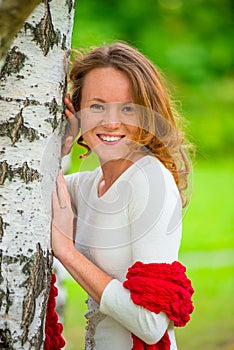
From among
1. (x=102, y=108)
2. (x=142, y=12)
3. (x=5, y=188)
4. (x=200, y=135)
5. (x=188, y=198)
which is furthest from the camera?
(x=142, y=12)

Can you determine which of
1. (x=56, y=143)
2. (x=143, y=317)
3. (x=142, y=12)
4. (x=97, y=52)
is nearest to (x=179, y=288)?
(x=143, y=317)

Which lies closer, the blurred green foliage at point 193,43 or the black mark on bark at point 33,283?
the black mark on bark at point 33,283

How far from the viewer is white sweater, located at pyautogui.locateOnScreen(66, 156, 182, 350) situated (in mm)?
1884

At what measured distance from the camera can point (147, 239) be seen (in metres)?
1.88

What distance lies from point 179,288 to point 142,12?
402 inches

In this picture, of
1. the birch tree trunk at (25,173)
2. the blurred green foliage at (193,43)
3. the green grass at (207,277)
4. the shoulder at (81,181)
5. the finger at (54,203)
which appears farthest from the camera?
the blurred green foliage at (193,43)

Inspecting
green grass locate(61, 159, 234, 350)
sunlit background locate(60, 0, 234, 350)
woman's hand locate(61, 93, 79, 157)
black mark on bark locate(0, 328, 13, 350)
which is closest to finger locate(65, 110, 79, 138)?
woman's hand locate(61, 93, 79, 157)

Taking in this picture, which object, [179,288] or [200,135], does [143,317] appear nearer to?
[179,288]

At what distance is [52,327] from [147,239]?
357mm

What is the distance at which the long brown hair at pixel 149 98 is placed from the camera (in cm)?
200

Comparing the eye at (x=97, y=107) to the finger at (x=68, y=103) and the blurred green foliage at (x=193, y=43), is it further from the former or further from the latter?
the blurred green foliage at (x=193, y=43)

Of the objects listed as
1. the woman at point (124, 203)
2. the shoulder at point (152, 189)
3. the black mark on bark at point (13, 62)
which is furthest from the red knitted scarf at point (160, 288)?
the black mark on bark at point (13, 62)

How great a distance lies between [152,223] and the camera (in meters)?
1.89

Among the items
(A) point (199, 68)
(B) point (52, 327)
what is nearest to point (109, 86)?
(B) point (52, 327)
